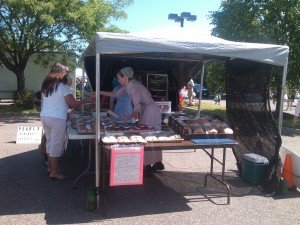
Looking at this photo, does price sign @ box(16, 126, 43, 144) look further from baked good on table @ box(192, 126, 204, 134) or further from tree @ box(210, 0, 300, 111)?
tree @ box(210, 0, 300, 111)

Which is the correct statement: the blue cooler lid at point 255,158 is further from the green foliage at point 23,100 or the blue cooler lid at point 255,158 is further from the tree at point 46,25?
the green foliage at point 23,100

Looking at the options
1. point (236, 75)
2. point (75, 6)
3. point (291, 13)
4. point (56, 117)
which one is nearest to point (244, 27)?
point (291, 13)

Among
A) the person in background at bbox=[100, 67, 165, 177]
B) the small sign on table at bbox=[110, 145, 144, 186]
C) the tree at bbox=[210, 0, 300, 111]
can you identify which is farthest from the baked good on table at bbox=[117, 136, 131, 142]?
the tree at bbox=[210, 0, 300, 111]

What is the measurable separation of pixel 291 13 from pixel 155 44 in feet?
34.5

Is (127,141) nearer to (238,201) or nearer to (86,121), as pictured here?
(86,121)

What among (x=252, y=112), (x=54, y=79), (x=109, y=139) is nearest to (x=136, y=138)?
(x=109, y=139)

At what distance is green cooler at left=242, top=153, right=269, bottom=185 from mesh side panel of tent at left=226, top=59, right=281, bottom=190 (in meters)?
0.11

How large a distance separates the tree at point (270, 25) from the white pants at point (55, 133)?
9923 mm

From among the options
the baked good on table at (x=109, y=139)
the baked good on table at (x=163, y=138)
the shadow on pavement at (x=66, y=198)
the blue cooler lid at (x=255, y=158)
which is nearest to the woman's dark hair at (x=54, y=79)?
the baked good on table at (x=109, y=139)

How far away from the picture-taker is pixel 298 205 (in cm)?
484

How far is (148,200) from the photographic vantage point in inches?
192

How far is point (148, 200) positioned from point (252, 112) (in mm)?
2252

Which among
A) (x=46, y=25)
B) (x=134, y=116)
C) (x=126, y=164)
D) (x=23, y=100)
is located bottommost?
(x=23, y=100)

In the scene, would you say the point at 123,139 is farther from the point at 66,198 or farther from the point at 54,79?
the point at 54,79
